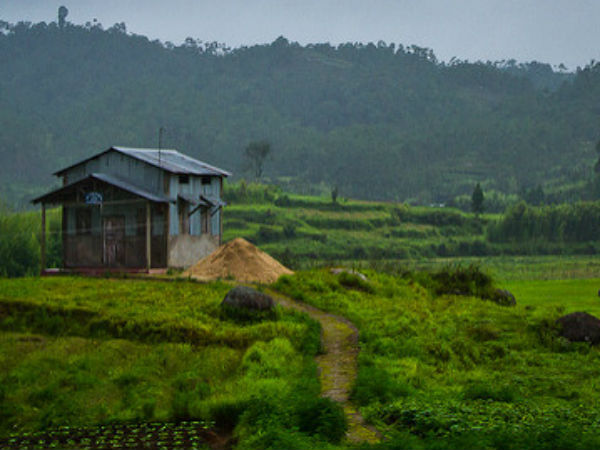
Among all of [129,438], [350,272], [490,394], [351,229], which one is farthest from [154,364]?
[351,229]

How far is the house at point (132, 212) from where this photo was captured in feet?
113

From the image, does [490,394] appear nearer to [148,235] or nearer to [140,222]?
[148,235]

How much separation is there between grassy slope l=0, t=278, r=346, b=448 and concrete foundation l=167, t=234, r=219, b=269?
10.1 m

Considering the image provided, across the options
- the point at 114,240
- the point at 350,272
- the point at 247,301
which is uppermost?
the point at 114,240

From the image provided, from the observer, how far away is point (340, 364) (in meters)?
16.4

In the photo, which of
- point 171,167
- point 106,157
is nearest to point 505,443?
point 171,167

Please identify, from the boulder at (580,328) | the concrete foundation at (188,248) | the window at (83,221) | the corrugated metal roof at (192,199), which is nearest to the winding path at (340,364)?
the boulder at (580,328)

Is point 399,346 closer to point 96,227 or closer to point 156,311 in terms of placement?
point 156,311

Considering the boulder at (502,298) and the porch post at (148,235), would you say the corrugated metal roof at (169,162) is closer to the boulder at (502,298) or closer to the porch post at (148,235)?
the porch post at (148,235)

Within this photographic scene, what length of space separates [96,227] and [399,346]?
69.6ft

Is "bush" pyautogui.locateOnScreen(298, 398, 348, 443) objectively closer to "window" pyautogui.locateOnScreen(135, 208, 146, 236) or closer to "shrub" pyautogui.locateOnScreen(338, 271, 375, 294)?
"shrub" pyautogui.locateOnScreen(338, 271, 375, 294)

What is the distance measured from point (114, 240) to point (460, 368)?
21.2 meters

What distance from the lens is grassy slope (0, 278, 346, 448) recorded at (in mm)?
13000

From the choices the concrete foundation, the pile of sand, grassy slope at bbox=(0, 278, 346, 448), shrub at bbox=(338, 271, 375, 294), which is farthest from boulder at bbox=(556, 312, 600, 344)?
the concrete foundation
